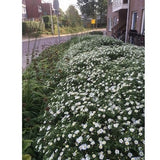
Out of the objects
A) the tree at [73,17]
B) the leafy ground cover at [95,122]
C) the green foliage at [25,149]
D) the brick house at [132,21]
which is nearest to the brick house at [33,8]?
the leafy ground cover at [95,122]

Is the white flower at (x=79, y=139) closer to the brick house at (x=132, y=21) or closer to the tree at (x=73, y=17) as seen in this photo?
the brick house at (x=132, y=21)

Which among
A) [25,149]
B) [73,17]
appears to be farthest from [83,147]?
[73,17]

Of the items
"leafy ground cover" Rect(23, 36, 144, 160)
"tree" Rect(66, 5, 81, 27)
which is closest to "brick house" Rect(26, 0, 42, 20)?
"leafy ground cover" Rect(23, 36, 144, 160)

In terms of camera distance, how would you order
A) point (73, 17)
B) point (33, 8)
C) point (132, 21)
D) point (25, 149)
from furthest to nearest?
point (132, 21)
point (73, 17)
point (33, 8)
point (25, 149)

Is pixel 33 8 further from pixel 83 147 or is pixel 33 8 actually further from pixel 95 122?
pixel 83 147

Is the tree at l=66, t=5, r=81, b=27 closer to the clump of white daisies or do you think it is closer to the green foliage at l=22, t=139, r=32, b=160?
the clump of white daisies

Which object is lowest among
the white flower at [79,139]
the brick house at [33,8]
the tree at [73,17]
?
the white flower at [79,139]

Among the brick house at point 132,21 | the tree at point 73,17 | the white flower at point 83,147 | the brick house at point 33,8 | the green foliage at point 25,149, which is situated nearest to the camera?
the white flower at point 83,147

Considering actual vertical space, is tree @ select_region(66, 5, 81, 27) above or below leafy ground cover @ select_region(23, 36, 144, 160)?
above
